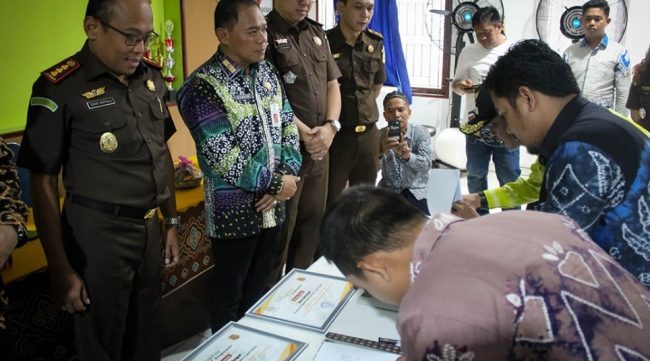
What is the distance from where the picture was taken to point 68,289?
5.07 ft

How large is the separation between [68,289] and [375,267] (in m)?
1.06

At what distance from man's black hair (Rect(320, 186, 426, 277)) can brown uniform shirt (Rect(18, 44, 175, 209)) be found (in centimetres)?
90

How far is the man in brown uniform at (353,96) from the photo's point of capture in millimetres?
2764

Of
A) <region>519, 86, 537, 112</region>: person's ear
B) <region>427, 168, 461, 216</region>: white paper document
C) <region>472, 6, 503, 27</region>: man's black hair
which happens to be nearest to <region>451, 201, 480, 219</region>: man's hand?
<region>427, 168, 461, 216</region>: white paper document

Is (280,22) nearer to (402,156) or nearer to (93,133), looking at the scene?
(402,156)

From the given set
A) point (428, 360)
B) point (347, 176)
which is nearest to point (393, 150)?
point (347, 176)

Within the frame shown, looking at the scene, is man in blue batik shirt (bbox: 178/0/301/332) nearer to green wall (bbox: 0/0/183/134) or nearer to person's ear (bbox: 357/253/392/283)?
person's ear (bbox: 357/253/392/283)

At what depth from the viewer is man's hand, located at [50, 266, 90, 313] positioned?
5.04 ft

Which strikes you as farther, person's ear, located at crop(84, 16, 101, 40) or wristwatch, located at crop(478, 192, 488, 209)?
wristwatch, located at crop(478, 192, 488, 209)

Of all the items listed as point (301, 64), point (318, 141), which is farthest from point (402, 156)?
point (301, 64)

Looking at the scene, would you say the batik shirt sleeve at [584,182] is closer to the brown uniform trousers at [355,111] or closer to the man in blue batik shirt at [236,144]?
the man in blue batik shirt at [236,144]

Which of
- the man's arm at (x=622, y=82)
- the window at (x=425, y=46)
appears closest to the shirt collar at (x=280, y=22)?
the man's arm at (x=622, y=82)

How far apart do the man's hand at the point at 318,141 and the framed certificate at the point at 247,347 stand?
44.3 inches

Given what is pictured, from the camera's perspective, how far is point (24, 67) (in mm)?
3078
